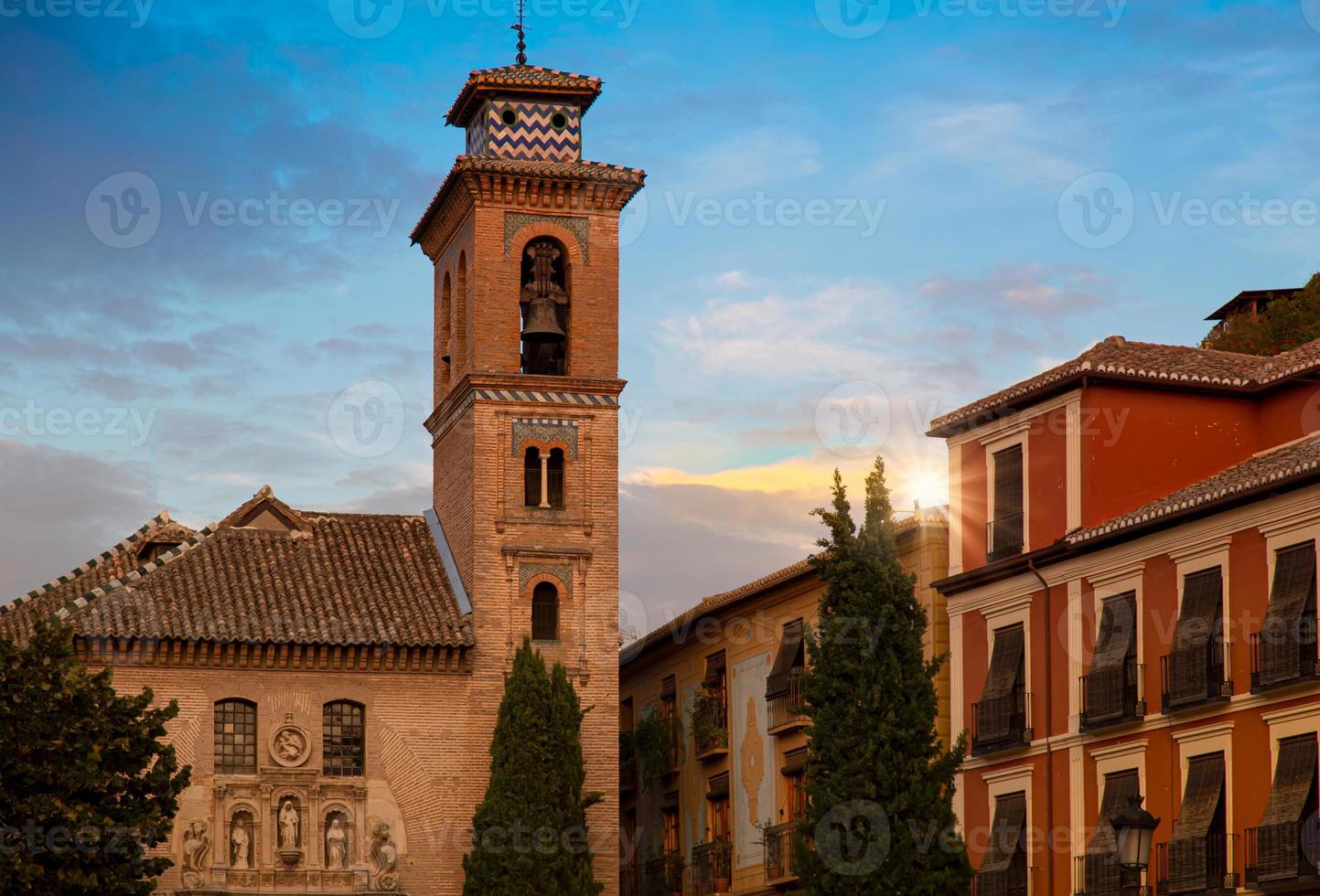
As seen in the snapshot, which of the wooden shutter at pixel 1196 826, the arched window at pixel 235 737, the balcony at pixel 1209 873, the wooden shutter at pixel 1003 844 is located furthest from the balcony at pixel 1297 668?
the arched window at pixel 235 737

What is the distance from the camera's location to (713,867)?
148ft

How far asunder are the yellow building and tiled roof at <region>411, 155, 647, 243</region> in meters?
7.84

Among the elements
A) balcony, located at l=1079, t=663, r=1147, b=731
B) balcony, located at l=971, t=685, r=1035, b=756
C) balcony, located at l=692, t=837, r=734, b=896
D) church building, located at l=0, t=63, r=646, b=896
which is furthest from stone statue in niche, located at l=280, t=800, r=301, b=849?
balcony, located at l=1079, t=663, r=1147, b=731

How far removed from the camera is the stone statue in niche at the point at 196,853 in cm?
3916

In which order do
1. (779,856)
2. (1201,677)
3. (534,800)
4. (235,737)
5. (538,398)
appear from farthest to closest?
(538,398)
(779,856)
(235,737)
(534,800)
(1201,677)

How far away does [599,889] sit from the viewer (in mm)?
39875

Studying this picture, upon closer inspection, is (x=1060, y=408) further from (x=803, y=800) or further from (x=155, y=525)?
(x=155, y=525)

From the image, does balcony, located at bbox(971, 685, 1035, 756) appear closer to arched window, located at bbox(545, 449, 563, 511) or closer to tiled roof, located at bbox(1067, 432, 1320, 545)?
tiled roof, located at bbox(1067, 432, 1320, 545)

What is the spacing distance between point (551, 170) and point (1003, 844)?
15395mm

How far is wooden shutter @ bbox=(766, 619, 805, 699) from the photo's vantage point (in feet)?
138

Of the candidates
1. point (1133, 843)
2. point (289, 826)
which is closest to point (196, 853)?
point (289, 826)

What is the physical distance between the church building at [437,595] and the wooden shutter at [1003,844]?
8443 mm

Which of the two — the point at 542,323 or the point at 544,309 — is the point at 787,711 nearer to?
the point at 542,323

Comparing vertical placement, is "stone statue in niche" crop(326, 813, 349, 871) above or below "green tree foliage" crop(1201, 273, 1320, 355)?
below
